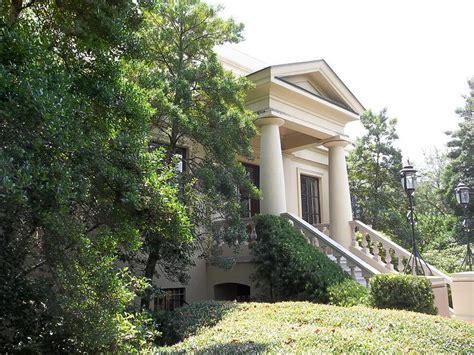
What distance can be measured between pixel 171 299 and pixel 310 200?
882cm

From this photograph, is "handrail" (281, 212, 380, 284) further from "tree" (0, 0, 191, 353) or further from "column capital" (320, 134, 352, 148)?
"tree" (0, 0, 191, 353)

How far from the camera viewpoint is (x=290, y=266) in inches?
389

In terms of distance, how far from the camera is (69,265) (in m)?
3.66

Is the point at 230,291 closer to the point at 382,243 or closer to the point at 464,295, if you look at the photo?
the point at 382,243

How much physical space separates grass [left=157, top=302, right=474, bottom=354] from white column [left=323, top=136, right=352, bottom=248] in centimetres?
703

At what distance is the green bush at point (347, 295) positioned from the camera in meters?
8.78

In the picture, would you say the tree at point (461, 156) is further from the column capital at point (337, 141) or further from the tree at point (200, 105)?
the tree at point (200, 105)

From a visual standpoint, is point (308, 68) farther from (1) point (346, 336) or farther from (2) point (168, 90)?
(1) point (346, 336)

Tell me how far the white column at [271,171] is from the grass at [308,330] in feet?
14.8

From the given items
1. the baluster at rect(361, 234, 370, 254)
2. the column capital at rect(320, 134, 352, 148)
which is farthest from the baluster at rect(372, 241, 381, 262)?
the column capital at rect(320, 134, 352, 148)

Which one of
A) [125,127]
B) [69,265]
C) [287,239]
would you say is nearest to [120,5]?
[125,127]

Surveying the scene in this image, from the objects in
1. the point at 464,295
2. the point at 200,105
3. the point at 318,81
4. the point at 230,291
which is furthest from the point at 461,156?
the point at 200,105

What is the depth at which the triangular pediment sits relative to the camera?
12977 millimetres

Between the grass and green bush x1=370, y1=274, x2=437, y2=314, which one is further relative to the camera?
green bush x1=370, y1=274, x2=437, y2=314
